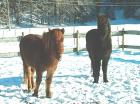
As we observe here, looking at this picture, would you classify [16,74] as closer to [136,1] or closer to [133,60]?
[133,60]

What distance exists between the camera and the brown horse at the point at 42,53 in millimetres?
8070

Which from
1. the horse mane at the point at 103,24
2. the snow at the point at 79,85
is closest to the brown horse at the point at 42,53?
the snow at the point at 79,85

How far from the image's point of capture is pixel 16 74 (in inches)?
455

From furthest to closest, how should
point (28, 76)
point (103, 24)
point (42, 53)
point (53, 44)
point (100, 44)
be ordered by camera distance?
point (100, 44) → point (103, 24) → point (28, 76) → point (42, 53) → point (53, 44)

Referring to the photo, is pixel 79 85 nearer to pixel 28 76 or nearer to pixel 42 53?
pixel 28 76

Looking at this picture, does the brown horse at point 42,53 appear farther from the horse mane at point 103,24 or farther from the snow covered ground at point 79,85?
the horse mane at point 103,24

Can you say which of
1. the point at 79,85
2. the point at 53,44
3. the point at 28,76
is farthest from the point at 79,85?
the point at 53,44

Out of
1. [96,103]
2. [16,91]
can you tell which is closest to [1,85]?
[16,91]

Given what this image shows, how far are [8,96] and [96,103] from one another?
83.6 inches

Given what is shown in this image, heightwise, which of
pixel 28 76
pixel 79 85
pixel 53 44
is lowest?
pixel 79 85

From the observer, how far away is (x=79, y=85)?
32.7ft

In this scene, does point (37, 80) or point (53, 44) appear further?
point (37, 80)

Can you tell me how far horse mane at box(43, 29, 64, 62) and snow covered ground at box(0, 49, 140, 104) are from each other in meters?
1.05

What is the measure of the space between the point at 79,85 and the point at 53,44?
86.9 inches
